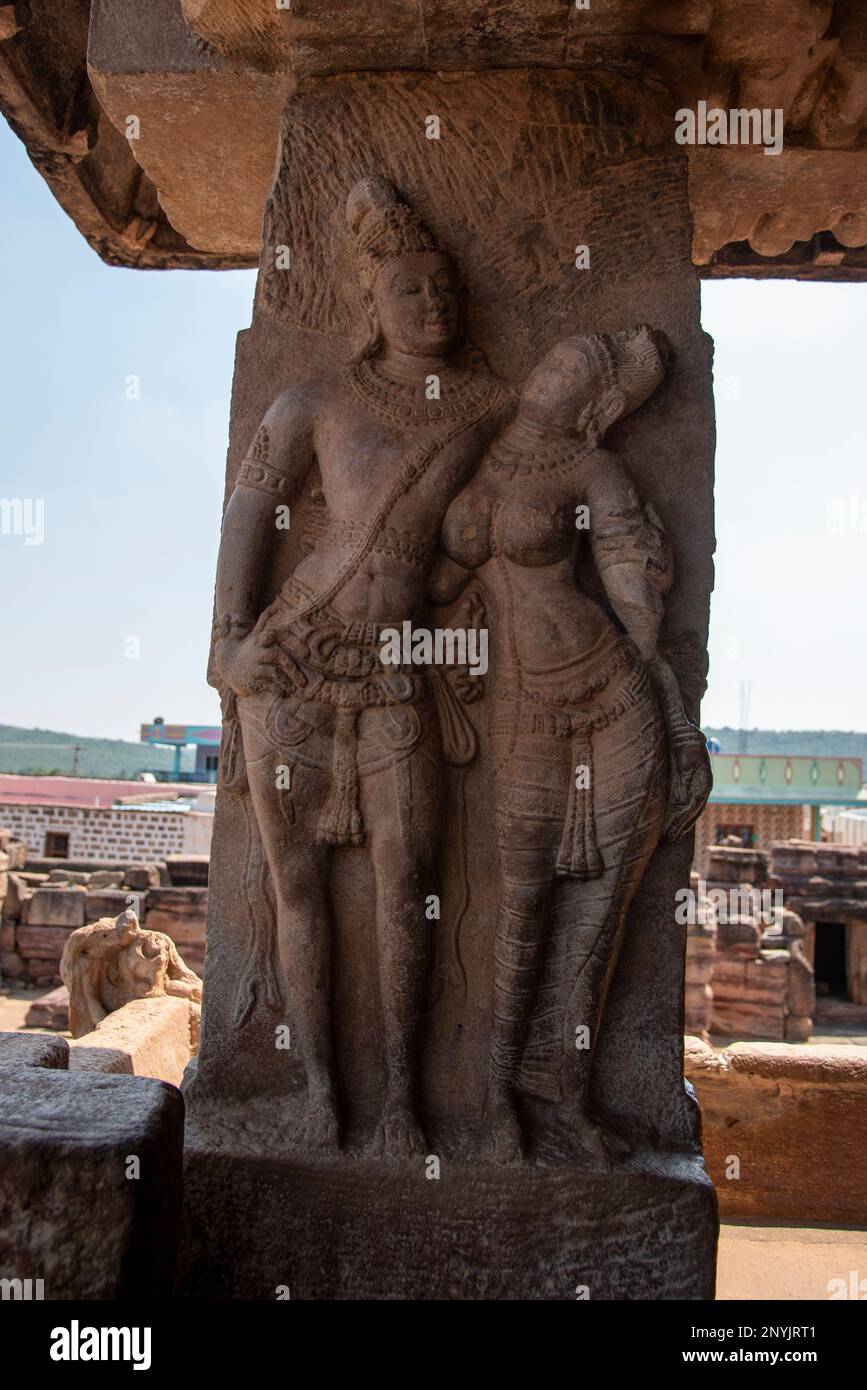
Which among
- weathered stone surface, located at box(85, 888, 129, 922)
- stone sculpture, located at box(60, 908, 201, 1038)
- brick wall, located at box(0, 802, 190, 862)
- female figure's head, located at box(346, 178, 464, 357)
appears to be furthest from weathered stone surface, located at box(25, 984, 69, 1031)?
female figure's head, located at box(346, 178, 464, 357)

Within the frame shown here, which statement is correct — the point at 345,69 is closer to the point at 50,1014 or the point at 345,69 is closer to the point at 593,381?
the point at 593,381

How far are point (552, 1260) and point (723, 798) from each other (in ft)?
84.8

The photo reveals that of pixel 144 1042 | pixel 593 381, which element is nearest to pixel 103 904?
pixel 144 1042

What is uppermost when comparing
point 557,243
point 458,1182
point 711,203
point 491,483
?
point 711,203

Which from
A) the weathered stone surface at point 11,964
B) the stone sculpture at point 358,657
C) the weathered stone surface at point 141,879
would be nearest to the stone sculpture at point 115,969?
the stone sculpture at point 358,657

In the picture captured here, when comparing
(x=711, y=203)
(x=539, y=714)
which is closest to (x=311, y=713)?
(x=539, y=714)

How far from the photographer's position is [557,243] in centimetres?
277

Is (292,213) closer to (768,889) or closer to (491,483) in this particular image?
(491,483)

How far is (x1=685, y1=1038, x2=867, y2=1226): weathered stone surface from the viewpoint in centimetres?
511

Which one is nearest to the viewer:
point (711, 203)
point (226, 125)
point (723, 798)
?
point (226, 125)

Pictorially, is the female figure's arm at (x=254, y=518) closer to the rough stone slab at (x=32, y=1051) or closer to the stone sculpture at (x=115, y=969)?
the rough stone slab at (x=32, y=1051)

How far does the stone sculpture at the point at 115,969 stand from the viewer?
6844mm

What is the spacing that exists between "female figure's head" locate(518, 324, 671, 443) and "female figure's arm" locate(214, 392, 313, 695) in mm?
596
